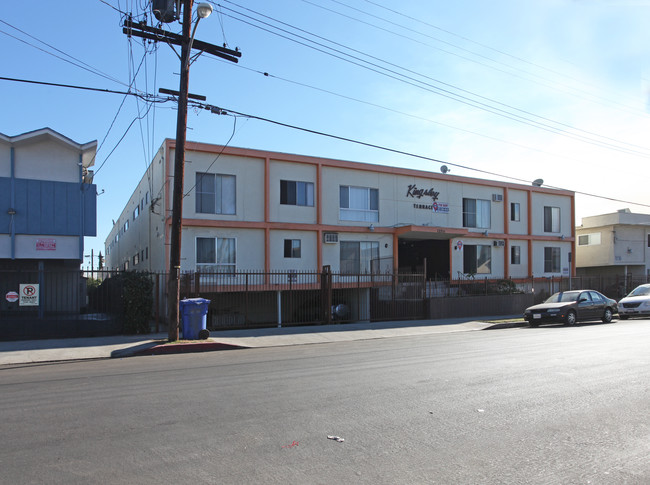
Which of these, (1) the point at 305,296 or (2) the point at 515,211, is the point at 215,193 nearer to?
(1) the point at 305,296

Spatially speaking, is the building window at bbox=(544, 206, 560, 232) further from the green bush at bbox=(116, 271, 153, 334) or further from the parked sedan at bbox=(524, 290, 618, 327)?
the green bush at bbox=(116, 271, 153, 334)

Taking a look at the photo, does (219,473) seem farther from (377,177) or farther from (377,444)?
(377,177)

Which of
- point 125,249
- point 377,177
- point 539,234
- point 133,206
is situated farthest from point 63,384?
point 125,249

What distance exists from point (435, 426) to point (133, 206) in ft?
104

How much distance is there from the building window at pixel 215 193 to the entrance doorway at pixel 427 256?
10.9 m

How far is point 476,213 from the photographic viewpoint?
29000mm

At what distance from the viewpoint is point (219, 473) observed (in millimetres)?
4230

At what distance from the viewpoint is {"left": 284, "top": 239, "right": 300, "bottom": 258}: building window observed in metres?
22.9

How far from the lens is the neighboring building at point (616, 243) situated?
36.8 metres

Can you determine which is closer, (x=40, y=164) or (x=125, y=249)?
(x=40, y=164)

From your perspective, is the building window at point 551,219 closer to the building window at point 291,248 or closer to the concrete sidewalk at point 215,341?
the concrete sidewalk at point 215,341

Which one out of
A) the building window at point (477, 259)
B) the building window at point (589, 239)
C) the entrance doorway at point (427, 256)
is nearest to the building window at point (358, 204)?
the entrance doorway at point (427, 256)

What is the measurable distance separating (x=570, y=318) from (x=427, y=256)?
37.4 ft

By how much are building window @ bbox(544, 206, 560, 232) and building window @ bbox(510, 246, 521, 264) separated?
2.93m
